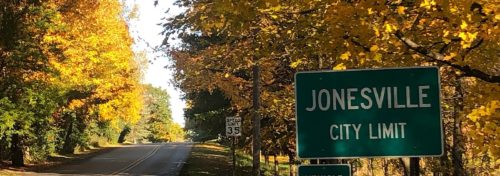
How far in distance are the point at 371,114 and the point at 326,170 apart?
38 cm

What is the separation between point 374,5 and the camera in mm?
5383

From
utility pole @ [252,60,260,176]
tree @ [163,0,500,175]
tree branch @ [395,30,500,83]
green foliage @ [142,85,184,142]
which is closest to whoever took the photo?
tree @ [163,0,500,175]

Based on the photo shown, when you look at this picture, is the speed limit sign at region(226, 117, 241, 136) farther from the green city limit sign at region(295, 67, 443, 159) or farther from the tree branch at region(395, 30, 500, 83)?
the green city limit sign at region(295, 67, 443, 159)

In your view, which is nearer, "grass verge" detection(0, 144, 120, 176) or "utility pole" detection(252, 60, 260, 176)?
"utility pole" detection(252, 60, 260, 176)

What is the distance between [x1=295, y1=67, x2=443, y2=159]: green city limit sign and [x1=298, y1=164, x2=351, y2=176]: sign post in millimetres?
71

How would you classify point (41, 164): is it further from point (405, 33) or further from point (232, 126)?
point (405, 33)

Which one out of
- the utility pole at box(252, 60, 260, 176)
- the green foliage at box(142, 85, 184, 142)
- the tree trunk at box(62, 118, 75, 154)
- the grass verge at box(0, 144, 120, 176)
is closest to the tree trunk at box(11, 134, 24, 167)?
the grass verge at box(0, 144, 120, 176)

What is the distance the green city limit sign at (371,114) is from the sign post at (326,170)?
7cm

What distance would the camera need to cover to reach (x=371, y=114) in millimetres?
2951

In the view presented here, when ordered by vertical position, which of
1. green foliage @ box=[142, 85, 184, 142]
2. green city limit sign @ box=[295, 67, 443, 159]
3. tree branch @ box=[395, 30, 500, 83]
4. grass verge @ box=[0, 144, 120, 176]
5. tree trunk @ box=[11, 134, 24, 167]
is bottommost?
grass verge @ box=[0, 144, 120, 176]

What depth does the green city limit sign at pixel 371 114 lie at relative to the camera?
2.88 meters

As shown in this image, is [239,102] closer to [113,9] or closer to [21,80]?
[21,80]

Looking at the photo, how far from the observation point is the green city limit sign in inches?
114

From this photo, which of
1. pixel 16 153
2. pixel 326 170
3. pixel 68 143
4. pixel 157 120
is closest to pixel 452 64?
pixel 326 170
